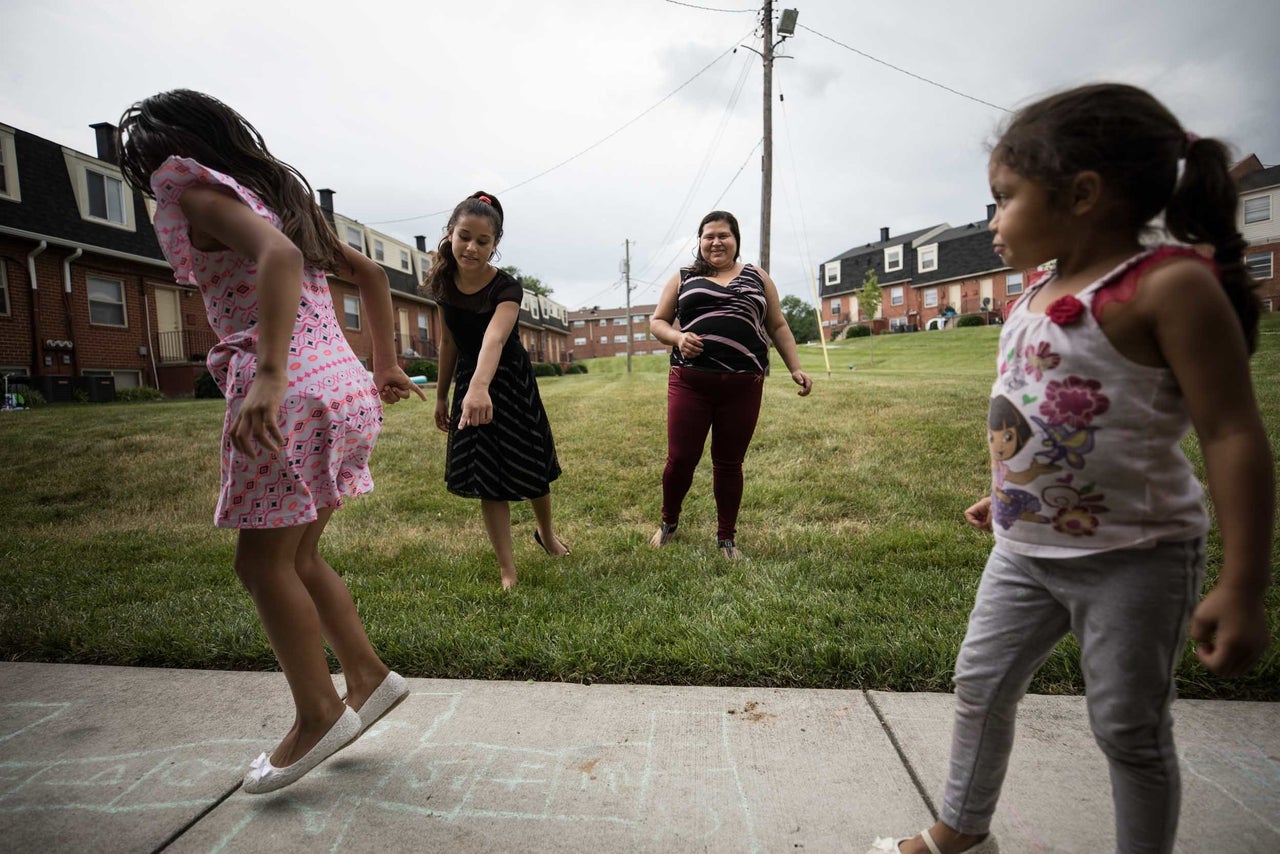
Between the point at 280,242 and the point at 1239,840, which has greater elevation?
the point at 280,242

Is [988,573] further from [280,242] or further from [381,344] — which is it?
[381,344]

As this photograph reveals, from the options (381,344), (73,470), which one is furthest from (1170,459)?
(73,470)

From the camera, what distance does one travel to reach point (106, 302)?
15906 millimetres

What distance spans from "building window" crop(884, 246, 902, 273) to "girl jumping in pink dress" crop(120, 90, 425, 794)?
46216 mm

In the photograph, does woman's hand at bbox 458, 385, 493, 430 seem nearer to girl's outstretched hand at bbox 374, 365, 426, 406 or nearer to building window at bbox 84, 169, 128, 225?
girl's outstretched hand at bbox 374, 365, 426, 406

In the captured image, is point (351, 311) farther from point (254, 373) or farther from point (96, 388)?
point (254, 373)

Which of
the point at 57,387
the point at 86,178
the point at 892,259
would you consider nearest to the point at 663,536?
the point at 57,387

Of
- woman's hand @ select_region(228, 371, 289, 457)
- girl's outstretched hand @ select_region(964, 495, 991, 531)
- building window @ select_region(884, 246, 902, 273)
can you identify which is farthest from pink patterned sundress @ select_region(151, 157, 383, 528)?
building window @ select_region(884, 246, 902, 273)

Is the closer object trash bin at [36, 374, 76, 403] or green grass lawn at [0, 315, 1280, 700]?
green grass lawn at [0, 315, 1280, 700]

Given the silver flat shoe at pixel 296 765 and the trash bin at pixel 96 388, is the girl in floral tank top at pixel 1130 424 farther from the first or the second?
the trash bin at pixel 96 388

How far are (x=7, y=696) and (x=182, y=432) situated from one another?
6.26 meters

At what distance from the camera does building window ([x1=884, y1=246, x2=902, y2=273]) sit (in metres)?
43.8

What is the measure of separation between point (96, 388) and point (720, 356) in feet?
52.5

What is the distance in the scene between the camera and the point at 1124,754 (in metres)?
1.21
